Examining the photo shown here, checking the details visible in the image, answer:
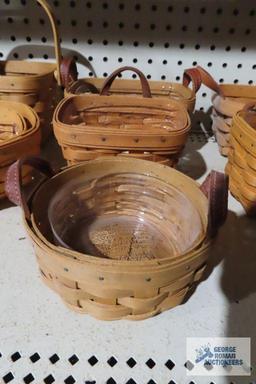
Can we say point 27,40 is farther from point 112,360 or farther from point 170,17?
point 112,360

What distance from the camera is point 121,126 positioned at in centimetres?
56

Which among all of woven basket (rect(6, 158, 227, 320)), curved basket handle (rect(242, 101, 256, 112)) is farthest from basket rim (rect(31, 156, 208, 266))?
curved basket handle (rect(242, 101, 256, 112))

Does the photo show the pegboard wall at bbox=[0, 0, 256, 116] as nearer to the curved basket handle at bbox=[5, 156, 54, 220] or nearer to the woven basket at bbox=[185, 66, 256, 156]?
the woven basket at bbox=[185, 66, 256, 156]

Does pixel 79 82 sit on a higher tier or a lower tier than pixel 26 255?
higher

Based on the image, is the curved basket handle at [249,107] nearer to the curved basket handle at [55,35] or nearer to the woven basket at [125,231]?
the woven basket at [125,231]

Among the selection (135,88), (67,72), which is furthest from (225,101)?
(67,72)

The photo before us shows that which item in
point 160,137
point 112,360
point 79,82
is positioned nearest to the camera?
point 112,360

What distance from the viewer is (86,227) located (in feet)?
1.57

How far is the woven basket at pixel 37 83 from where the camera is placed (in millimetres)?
549

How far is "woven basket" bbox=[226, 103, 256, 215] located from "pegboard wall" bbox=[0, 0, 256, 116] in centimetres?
19

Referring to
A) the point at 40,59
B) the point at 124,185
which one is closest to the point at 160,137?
the point at 124,185

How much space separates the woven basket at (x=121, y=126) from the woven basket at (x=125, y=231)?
21 mm

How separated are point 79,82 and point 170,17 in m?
0.20

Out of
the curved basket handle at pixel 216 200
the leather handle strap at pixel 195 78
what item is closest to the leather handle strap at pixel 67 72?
the leather handle strap at pixel 195 78
